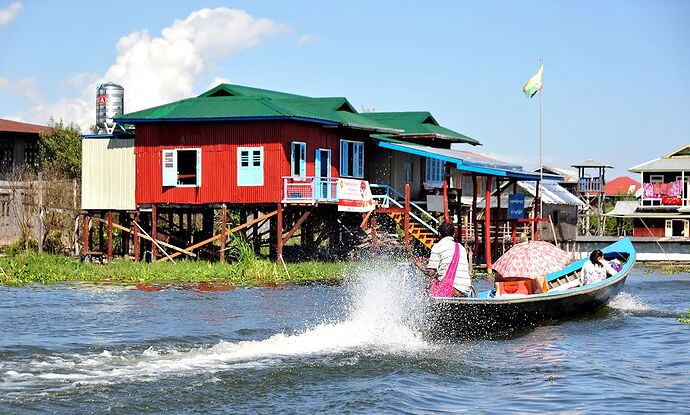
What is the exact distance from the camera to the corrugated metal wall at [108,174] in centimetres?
3609

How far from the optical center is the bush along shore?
97.5 ft

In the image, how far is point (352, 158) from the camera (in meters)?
38.6

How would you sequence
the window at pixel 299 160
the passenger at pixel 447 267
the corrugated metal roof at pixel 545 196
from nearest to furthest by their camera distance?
the passenger at pixel 447 267
the window at pixel 299 160
the corrugated metal roof at pixel 545 196

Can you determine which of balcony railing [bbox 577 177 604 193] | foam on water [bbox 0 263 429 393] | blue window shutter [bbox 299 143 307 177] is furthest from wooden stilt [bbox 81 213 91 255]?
balcony railing [bbox 577 177 604 193]

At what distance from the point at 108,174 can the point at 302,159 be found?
649cm

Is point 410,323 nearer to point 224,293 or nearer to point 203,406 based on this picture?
point 203,406

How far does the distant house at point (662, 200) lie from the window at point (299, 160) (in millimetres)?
23818

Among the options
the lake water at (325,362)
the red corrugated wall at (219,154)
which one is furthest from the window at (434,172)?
the lake water at (325,362)

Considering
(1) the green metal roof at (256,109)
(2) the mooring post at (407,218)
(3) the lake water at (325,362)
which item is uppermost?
(1) the green metal roof at (256,109)

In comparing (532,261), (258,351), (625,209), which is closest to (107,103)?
(532,261)

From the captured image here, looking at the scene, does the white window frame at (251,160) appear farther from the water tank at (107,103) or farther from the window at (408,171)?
the window at (408,171)

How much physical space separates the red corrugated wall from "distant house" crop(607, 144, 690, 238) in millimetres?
24083

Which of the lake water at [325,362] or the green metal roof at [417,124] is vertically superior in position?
the green metal roof at [417,124]

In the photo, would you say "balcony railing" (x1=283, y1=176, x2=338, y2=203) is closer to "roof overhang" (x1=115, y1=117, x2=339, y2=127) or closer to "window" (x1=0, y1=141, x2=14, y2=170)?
"roof overhang" (x1=115, y1=117, x2=339, y2=127)
